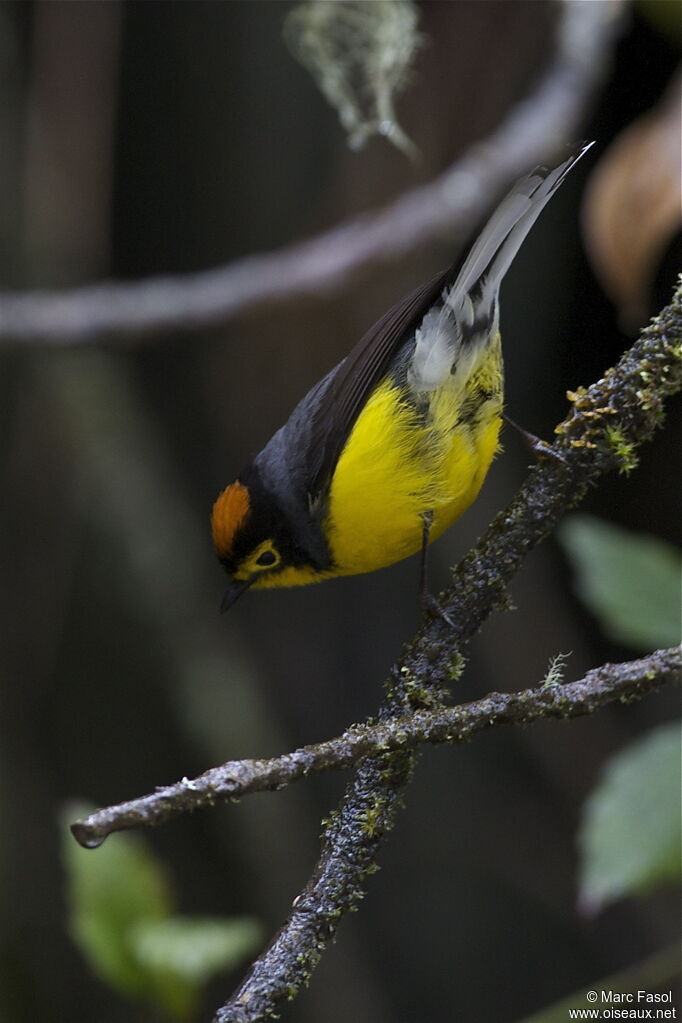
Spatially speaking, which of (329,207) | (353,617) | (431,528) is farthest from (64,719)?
(431,528)

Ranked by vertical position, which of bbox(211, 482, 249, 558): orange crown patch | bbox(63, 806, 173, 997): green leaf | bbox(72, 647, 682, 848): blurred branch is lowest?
bbox(63, 806, 173, 997): green leaf

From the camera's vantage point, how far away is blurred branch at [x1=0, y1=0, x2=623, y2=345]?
3879mm

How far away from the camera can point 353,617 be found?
175 inches

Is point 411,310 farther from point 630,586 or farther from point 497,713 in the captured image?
point 497,713

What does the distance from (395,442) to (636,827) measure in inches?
38.5

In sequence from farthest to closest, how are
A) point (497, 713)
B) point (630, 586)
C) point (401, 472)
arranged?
point (401, 472), point (630, 586), point (497, 713)

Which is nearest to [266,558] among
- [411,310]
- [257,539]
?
[257,539]

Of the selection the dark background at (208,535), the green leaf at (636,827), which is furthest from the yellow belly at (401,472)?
the dark background at (208,535)

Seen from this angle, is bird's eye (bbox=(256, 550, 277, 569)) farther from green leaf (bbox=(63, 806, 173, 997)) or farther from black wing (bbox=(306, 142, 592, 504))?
green leaf (bbox=(63, 806, 173, 997))

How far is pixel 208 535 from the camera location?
495 cm

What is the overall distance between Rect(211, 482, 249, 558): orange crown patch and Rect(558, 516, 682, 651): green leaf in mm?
828

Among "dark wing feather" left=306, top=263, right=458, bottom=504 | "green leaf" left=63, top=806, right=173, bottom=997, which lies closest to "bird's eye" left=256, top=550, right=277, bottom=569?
"dark wing feather" left=306, top=263, right=458, bottom=504

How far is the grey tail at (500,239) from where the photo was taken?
1.77 m

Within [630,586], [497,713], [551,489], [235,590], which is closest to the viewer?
[497,713]
